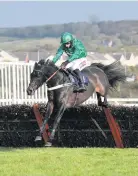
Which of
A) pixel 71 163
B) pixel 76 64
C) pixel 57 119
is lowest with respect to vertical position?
pixel 71 163

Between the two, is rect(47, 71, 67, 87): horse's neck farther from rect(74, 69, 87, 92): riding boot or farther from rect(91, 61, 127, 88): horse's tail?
rect(91, 61, 127, 88): horse's tail

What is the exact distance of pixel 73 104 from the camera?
11.3m

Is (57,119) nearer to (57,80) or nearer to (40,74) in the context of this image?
(57,80)

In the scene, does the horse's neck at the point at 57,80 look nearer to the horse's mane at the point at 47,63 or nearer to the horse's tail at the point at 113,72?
the horse's mane at the point at 47,63

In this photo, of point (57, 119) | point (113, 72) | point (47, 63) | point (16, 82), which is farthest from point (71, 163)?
point (16, 82)

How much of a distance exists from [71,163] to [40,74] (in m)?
2.60

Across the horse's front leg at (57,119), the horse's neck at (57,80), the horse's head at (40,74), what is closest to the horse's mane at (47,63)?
the horse's head at (40,74)

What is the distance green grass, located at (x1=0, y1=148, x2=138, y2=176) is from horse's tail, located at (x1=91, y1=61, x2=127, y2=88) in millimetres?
2762

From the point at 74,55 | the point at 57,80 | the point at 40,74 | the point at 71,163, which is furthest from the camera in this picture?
the point at 74,55

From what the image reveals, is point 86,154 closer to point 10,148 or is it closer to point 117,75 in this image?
point 10,148

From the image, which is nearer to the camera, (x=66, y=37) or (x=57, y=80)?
(x=66, y=37)

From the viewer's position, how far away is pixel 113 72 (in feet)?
41.8

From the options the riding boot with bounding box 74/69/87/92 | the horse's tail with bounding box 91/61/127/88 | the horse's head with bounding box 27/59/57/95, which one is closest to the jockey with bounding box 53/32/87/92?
the riding boot with bounding box 74/69/87/92

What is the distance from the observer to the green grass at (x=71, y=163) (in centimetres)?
794
